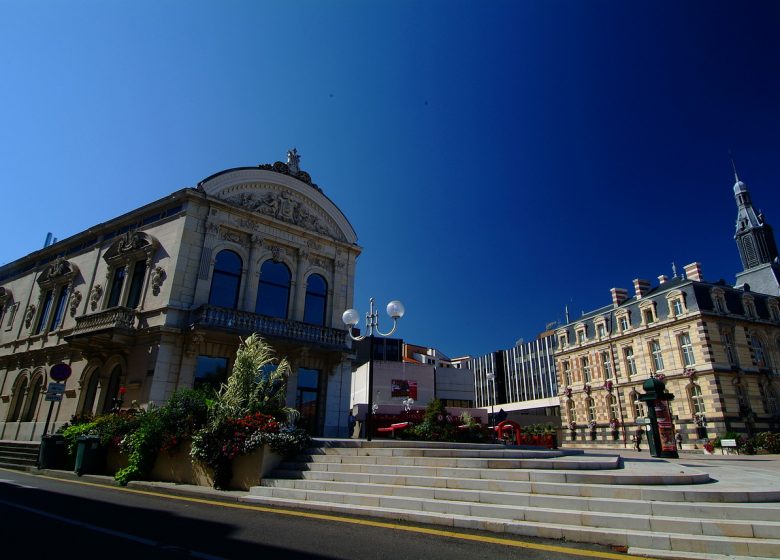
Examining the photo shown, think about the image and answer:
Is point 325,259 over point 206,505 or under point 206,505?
over

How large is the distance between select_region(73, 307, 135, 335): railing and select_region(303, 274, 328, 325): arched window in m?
7.96

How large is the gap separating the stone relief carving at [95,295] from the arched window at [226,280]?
7.29 m

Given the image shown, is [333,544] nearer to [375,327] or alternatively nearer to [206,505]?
[206,505]

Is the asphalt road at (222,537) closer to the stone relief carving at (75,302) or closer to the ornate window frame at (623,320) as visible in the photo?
the stone relief carving at (75,302)

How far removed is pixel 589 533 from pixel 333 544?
10.9 ft

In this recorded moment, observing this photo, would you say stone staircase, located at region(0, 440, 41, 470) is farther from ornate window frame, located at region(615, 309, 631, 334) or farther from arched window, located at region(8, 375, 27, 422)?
ornate window frame, located at region(615, 309, 631, 334)

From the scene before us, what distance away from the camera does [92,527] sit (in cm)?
639

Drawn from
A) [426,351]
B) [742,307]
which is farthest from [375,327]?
[426,351]

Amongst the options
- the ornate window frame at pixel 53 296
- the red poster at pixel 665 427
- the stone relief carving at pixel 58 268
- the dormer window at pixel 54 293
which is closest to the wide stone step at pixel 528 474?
the red poster at pixel 665 427

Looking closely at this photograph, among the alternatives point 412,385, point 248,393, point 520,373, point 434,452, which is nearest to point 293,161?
point 248,393

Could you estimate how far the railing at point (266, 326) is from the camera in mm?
18016

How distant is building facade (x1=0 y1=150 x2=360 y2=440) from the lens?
60.6ft

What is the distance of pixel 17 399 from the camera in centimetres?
2453

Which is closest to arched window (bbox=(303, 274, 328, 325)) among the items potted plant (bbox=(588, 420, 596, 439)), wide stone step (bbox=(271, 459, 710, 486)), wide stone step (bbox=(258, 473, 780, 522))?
wide stone step (bbox=(271, 459, 710, 486))
